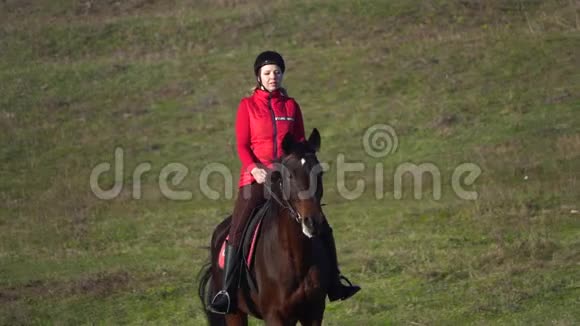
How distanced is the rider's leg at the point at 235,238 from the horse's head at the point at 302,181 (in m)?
0.88

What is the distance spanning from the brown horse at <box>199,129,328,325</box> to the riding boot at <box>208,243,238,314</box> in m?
0.25

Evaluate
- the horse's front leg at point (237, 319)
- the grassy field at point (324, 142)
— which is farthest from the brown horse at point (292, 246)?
the grassy field at point (324, 142)

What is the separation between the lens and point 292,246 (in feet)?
29.2

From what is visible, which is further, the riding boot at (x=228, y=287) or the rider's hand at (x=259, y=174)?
the riding boot at (x=228, y=287)

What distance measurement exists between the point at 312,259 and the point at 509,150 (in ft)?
58.7

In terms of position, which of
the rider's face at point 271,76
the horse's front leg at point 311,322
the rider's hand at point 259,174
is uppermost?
the rider's face at point 271,76

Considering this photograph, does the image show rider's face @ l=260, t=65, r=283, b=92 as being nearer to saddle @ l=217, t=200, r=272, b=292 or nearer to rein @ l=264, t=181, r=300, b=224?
rein @ l=264, t=181, r=300, b=224

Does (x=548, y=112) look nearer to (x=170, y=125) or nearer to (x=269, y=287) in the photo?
(x=170, y=125)

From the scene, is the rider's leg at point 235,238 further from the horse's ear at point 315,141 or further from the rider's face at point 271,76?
the horse's ear at point 315,141

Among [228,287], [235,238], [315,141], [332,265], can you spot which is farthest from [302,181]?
[228,287]

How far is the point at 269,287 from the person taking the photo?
9.20 m

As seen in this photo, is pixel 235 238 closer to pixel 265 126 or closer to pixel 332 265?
pixel 332 265

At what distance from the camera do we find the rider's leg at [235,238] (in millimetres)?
9789

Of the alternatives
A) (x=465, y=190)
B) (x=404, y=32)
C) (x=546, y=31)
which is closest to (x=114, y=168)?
(x=465, y=190)
